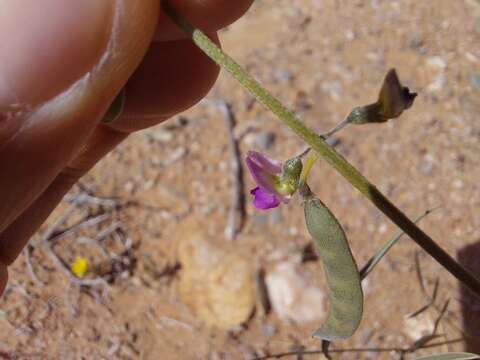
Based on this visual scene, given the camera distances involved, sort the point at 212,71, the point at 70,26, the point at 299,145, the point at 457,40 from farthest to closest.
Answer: the point at 457,40 → the point at 299,145 → the point at 212,71 → the point at 70,26

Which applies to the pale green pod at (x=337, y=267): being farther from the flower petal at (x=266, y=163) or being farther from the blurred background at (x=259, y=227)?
the blurred background at (x=259, y=227)

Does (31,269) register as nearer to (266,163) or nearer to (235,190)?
(235,190)

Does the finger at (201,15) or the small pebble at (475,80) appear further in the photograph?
the small pebble at (475,80)

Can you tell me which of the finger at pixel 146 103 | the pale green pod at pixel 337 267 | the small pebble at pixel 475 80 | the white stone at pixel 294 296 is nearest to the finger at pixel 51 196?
the finger at pixel 146 103

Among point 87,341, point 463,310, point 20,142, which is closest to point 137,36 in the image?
point 20,142

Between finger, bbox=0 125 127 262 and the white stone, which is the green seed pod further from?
the white stone

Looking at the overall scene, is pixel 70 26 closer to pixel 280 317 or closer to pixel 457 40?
pixel 280 317
